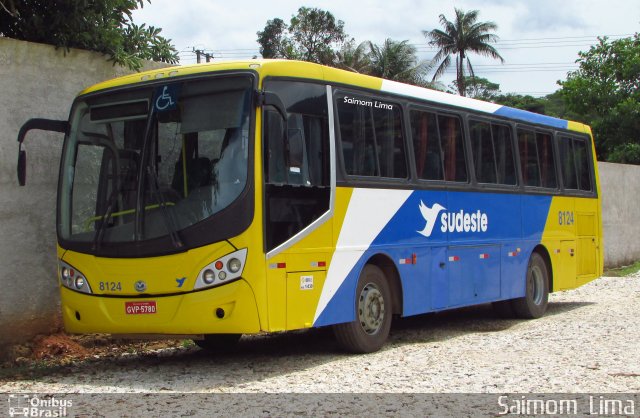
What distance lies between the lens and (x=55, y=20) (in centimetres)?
1127

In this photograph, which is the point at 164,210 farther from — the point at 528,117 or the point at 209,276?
the point at 528,117

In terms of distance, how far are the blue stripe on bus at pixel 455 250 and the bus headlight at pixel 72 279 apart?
239cm

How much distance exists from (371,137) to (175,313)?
3120 mm

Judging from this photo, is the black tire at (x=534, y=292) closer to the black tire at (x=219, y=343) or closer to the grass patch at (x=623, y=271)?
the black tire at (x=219, y=343)

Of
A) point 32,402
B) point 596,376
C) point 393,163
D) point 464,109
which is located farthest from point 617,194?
point 32,402

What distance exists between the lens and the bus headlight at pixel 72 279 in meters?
9.19

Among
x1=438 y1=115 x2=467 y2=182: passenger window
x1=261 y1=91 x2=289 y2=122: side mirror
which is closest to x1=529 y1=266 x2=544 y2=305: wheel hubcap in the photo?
x1=438 y1=115 x2=467 y2=182: passenger window

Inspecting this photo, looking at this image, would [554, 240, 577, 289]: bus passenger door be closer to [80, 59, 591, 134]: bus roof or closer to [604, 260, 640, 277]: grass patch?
[80, 59, 591, 134]: bus roof

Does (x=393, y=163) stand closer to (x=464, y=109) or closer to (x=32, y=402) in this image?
(x=464, y=109)

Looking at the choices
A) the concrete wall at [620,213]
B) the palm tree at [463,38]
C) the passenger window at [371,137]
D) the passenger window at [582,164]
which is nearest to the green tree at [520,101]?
the palm tree at [463,38]

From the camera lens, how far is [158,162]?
8828mm

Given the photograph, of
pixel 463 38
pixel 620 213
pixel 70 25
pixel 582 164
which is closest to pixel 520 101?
pixel 463 38

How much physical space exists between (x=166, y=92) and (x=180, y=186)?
100 centimetres

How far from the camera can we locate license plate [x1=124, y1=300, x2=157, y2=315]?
871 cm
